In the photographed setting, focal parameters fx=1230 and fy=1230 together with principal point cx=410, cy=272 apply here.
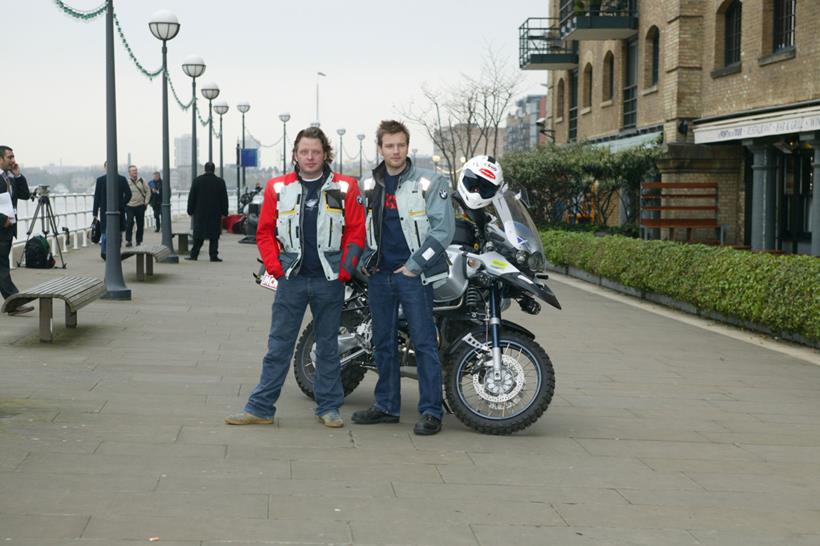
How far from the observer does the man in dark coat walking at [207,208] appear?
23.4m

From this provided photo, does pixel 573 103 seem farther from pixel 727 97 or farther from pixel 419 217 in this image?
pixel 419 217

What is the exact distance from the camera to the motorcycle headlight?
286 inches

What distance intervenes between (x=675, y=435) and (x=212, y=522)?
3.47m

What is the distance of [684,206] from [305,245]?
1899cm

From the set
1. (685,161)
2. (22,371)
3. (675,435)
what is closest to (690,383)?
(675,435)

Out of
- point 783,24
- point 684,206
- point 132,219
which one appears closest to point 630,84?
point 684,206

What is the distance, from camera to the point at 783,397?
935 cm

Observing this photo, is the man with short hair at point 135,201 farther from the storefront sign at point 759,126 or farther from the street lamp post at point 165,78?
the storefront sign at point 759,126

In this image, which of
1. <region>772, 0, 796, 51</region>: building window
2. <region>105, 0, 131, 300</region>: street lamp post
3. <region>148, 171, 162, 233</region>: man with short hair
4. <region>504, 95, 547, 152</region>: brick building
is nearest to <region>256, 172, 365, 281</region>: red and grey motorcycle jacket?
<region>105, 0, 131, 300</region>: street lamp post

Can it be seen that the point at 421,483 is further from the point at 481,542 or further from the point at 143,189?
the point at 143,189

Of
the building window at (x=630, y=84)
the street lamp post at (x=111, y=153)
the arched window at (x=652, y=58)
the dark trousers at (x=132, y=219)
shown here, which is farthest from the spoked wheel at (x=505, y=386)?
the building window at (x=630, y=84)

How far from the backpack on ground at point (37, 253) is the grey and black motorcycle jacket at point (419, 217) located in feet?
41.0

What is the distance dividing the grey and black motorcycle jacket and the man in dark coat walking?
1642 cm

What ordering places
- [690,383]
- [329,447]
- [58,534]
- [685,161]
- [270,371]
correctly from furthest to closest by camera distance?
[685,161] → [690,383] → [270,371] → [329,447] → [58,534]
